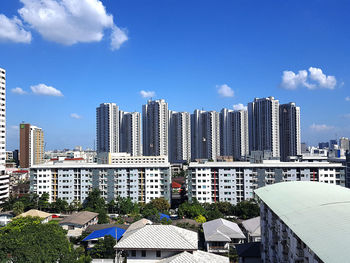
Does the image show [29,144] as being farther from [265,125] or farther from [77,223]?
[265,125]

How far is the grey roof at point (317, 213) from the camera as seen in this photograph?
7.83 m

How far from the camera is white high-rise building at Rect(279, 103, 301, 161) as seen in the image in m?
62.7

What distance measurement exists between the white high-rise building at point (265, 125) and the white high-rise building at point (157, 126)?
19778mm

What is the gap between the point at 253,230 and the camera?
22.0 meters

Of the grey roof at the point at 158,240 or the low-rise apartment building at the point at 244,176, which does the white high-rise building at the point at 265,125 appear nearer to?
the low-rise apartment building at the point at 244,176

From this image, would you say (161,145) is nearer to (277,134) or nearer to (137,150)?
(137,150)

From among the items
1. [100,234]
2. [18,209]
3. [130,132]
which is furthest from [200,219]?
[130,132]

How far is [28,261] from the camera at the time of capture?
1262 centimetres

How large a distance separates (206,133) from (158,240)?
58.7 meters

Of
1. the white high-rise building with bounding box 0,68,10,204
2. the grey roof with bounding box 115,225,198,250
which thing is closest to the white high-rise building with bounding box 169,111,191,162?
Result: the white high-rise building with bounding box 0,68,10,204

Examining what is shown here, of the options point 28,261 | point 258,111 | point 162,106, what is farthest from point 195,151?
point 28,261

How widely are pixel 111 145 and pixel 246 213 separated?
47.3 m

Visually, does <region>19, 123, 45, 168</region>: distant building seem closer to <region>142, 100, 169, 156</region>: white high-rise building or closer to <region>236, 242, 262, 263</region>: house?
<region>142, 100, 169, 156</region>: white high-rise building

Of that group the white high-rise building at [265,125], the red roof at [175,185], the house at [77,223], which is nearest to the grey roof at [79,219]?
the house at [77,223]
